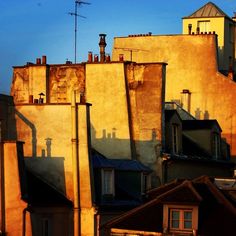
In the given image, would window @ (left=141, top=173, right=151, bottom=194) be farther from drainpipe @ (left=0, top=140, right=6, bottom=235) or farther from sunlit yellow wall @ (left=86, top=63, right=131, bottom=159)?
drainpipe @ (left=0, top=140, right=6, bottom=235)

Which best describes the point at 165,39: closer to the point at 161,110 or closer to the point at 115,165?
the point at 161,110

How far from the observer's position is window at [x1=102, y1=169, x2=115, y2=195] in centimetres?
4781

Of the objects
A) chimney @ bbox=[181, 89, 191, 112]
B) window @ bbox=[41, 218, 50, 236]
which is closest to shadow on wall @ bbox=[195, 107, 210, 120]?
chimney @ bbox=[181, 89, 191, 112]

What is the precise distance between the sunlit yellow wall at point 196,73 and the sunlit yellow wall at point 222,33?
833cm

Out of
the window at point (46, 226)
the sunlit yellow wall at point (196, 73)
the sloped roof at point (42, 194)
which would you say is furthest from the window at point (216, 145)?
the window at point (46, 226)

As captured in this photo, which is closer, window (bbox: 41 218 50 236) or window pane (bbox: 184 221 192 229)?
window pane (bbox: 184 221 192 229)

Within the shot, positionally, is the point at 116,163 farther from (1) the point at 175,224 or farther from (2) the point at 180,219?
(2) the point at 180,219

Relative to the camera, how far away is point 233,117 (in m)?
66.2

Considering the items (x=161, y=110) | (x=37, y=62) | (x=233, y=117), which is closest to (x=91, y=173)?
(x=161, y=110)

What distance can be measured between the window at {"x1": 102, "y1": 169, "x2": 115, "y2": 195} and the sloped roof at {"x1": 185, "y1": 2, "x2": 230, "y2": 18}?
105 feet

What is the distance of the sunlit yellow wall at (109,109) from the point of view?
5259 cm

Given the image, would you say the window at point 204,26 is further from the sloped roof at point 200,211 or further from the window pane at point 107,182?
the sloped roof at point 200,211

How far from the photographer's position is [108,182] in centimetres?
4806

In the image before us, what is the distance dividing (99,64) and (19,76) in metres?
4.76
